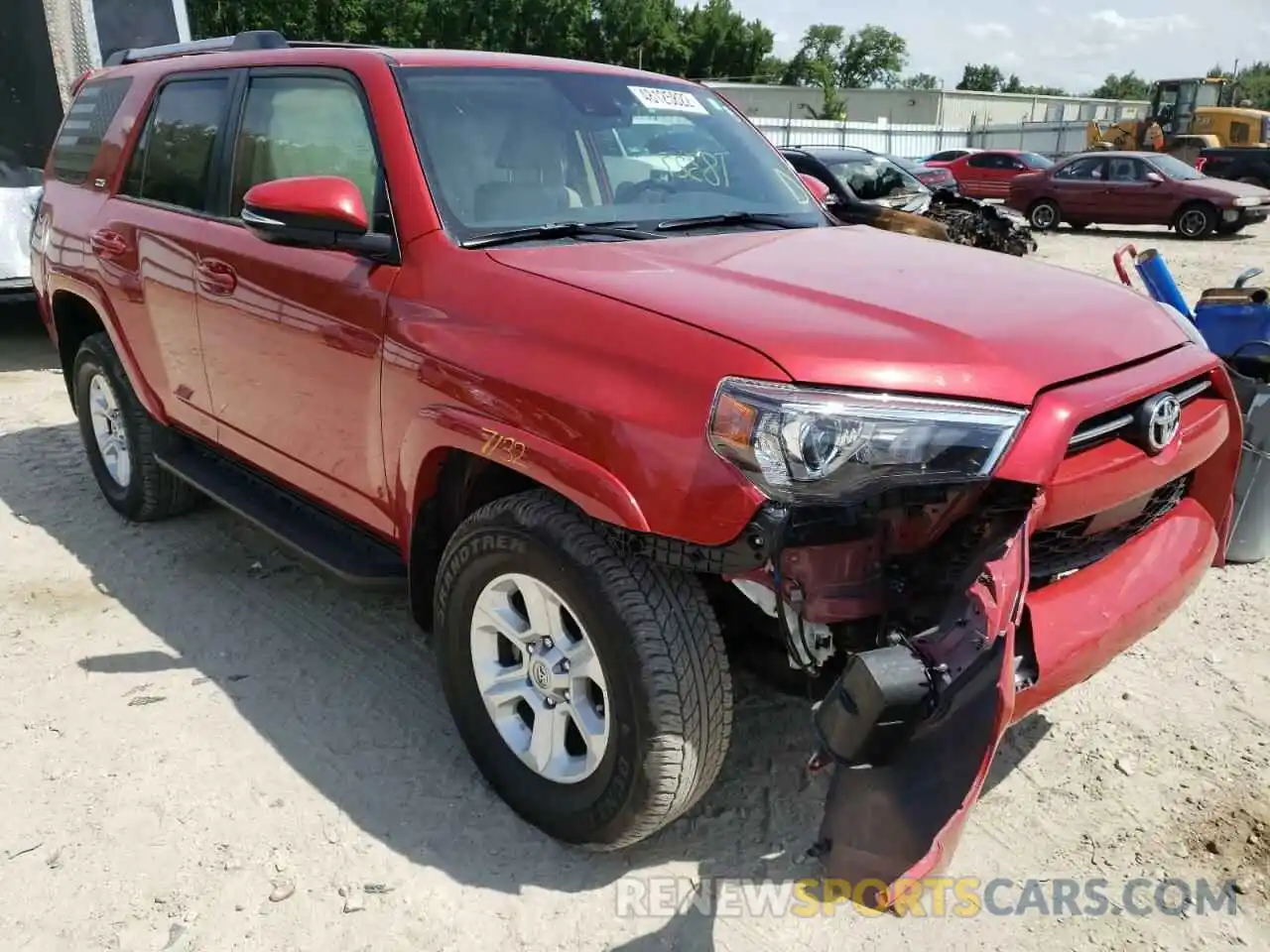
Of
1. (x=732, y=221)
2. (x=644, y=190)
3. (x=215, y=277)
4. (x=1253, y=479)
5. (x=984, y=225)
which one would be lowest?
(x=984, y=225)

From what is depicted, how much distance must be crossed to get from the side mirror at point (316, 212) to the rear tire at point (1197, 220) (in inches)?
767

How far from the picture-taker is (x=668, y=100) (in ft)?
12.2

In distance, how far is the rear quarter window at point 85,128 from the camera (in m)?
4.62

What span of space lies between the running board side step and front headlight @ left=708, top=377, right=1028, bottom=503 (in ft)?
4.89

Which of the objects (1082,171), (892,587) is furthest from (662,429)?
(1082,171)

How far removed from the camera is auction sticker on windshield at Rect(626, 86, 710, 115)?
3.61m

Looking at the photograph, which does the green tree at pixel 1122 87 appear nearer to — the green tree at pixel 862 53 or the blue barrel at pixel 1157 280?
the green tree at pixel 862 53

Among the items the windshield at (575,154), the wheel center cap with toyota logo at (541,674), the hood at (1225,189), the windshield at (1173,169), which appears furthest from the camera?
the windshield at (1173,169)

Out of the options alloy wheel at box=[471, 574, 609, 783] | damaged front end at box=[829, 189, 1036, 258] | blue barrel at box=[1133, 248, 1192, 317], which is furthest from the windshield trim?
damaged front end at box=[829, 189, 1036, 258]

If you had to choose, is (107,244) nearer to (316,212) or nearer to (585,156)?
(316,212)

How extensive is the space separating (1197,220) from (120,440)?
19.2m

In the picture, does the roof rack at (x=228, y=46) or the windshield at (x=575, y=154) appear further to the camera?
the roof rack at (x=228, y=46)

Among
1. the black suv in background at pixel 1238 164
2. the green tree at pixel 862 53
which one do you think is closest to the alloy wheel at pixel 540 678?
the black suv in background at pixel 1238 164

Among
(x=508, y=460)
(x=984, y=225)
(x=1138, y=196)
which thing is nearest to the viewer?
(x=508, y=460)
